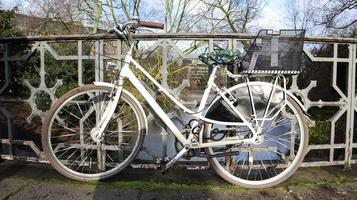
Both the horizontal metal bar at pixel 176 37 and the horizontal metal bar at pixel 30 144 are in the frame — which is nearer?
the horizontal metal bar at pixel 176 37

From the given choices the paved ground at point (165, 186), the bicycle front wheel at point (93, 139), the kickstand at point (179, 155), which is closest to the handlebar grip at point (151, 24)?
the bicycle front wheel at point (93, 139)

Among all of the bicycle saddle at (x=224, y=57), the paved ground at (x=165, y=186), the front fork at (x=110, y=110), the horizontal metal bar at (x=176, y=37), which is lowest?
the paved ground at (x=165, y=186)

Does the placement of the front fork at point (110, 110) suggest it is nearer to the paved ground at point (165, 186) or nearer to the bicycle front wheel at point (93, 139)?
the bicycle front wheel at point (93, 139)

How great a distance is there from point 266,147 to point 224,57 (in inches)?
39.3

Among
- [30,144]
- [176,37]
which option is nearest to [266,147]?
[176,37]

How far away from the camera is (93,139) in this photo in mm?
3068

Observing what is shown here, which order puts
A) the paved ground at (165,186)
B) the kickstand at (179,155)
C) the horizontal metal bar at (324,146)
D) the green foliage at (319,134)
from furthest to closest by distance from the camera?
the green foliage at (319,134) → the horizontal metal bar at (324,146) → the kickstand at (179,155) → the paved ground at (165,186)

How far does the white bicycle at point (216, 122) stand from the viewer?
297 centimetres

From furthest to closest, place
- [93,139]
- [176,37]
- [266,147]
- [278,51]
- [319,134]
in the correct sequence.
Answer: [319,134] < [266,147] < [176,37] < [93,139] < [278,51]

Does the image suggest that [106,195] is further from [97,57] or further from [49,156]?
[97,57]

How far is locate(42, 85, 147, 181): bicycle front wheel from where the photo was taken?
3090mm

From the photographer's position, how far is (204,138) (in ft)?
10.2

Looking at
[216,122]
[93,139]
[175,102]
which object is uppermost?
[175,102]

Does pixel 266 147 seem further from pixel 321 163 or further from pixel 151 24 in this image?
pixel 151 24
